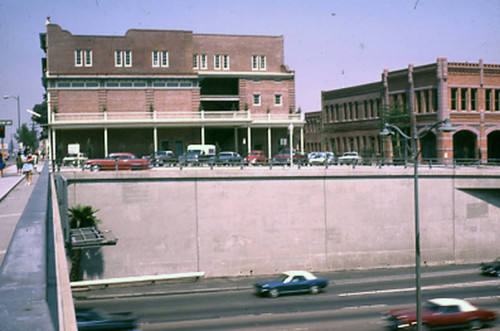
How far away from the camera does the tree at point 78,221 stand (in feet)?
101

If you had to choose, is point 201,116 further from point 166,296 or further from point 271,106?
point 166,296

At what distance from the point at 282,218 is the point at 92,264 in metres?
12.6

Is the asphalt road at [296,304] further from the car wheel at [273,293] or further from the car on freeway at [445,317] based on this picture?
the car on freeway at [445,317]

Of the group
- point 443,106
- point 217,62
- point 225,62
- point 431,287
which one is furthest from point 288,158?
point 217,62

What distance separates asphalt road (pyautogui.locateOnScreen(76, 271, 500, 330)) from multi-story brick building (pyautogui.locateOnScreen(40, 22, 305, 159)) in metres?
23.8

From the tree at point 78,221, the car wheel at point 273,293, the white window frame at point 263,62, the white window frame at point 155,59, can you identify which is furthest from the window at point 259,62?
the car wheel at point 273,293

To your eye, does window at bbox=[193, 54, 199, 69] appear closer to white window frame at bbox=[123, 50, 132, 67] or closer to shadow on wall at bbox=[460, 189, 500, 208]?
white window frame at bbox=[123, 50, 132, 67]

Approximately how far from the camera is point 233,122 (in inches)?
2216

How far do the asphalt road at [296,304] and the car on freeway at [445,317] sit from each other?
731 millimetres

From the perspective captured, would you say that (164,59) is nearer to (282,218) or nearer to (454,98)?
(282,218)

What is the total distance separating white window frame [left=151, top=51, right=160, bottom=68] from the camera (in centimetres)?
5938

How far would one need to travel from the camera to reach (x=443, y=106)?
57.3m

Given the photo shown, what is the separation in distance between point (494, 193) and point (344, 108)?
36.8m

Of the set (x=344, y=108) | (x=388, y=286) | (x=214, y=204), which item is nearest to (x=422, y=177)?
(x=388, y=286)
